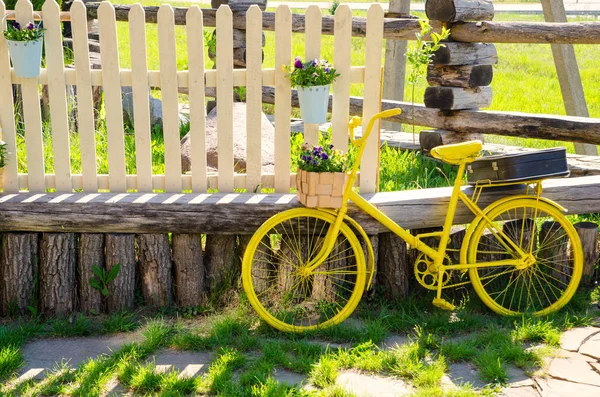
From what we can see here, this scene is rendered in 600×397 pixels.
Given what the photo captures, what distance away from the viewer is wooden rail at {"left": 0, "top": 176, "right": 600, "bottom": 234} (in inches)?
192

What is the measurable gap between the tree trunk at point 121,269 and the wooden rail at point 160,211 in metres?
0.08

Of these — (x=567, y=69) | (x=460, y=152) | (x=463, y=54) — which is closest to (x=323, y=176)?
(x=460, y=152)

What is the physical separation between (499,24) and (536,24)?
1.04 feet

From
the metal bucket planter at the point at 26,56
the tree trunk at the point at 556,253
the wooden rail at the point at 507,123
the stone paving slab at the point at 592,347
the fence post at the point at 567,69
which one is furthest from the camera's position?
the fence post at the point at 567,69

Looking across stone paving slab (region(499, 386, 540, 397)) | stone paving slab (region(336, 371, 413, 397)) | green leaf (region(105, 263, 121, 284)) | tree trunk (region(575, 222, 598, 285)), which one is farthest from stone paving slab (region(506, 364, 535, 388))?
green leaf (region(105, 263, 121, 284))

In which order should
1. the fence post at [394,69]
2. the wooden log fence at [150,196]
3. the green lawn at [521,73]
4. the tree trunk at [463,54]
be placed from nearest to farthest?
the wooden log fence at [150,196], the tree trunk at [463,54], the fence post at [394,69], the green lawn at [521,73]

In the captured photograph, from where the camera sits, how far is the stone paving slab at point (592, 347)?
14.5ft

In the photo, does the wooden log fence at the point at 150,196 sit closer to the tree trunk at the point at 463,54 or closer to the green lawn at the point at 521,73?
the tree trunk at the point at 463,54

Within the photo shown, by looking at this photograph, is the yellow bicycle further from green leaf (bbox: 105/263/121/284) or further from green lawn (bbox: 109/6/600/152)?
green lawn (bbox: 109/6/600/152)

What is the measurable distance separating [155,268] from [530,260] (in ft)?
7.77

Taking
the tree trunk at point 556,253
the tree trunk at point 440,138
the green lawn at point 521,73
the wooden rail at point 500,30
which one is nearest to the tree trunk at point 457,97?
the tree trunk at point 440,138

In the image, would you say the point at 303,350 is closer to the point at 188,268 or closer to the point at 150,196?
the point at 188,268

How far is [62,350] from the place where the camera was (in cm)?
456

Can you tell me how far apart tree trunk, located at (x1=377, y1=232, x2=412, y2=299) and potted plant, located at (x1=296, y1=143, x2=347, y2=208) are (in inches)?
26.4
